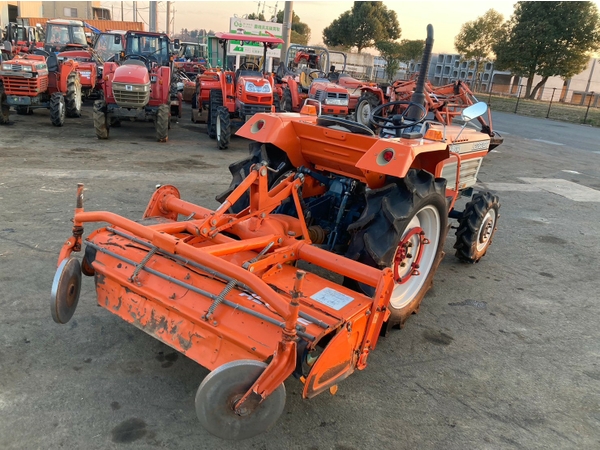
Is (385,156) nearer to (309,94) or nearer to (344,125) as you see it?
(344,125)

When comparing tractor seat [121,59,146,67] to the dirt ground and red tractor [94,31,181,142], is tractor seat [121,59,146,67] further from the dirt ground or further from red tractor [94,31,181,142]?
the dirt ground

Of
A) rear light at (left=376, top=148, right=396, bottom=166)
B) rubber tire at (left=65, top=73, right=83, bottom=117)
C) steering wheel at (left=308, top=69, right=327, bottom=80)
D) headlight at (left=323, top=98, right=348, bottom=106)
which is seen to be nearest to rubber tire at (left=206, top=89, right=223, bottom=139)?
headlight at (left=323, top=98, right=348, bottom=106)

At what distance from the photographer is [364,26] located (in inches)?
2130

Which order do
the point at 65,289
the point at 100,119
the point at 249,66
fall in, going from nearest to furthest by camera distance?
the point at 65,289 < the point at 100,119 < the point at 249,66

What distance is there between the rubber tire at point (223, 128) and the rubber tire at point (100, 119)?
227 centimetres

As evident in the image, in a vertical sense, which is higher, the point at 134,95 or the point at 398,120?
the point at 398,120

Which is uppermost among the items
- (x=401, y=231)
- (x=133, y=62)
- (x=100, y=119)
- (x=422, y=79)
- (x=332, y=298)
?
(x=422, y=79)

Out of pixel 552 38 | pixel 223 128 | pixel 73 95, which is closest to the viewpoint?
pixel 223 128

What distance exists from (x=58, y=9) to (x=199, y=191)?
197 feet

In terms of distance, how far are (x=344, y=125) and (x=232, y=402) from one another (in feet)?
7.58

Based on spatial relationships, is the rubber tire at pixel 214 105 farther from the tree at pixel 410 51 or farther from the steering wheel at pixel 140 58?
the tree at pixel 410 51

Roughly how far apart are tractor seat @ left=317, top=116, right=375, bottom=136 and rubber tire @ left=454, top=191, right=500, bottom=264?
68.6 inches

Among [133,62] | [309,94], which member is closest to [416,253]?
[133,62]

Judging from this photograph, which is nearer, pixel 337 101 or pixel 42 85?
pixel 42 85
